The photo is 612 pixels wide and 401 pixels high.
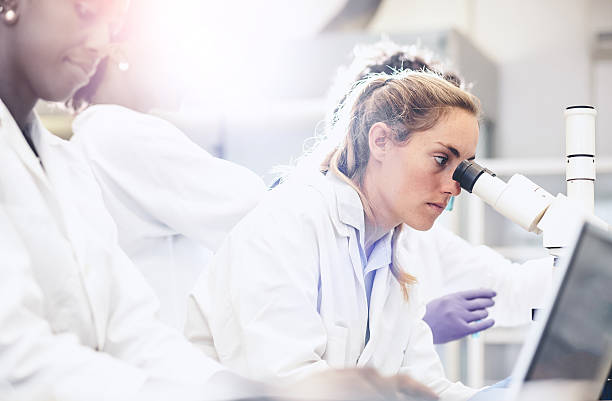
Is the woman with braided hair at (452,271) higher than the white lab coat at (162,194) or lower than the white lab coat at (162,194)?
lower

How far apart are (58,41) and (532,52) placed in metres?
3.55

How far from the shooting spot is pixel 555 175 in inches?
133

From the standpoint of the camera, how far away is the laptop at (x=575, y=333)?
670 mm

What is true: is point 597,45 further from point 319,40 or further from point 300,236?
point 300,236

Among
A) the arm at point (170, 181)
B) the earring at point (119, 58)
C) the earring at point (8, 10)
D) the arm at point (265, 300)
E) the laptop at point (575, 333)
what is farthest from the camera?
the earring at point (119, 58)

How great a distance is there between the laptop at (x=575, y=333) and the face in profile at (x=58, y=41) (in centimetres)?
63

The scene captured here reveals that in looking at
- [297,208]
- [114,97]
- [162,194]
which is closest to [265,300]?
[297,208]

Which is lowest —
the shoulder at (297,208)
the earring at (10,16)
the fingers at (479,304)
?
the fingers at (479,304)

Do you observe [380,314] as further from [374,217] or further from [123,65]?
[123,65]

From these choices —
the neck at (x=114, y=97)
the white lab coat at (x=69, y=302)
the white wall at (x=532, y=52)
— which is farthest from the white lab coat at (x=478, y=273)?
the white wall at (x=532, y=52)

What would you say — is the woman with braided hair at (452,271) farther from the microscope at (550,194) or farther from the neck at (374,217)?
the microscope at (550,194)

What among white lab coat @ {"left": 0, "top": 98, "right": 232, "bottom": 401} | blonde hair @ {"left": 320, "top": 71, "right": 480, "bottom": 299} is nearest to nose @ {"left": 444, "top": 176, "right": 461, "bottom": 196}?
blonde hair @ {"left": 320, "top": 71, "right": 480, "bottom": 299}

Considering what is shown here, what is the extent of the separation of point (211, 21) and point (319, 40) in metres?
0.52

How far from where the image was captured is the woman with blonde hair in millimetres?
1177
